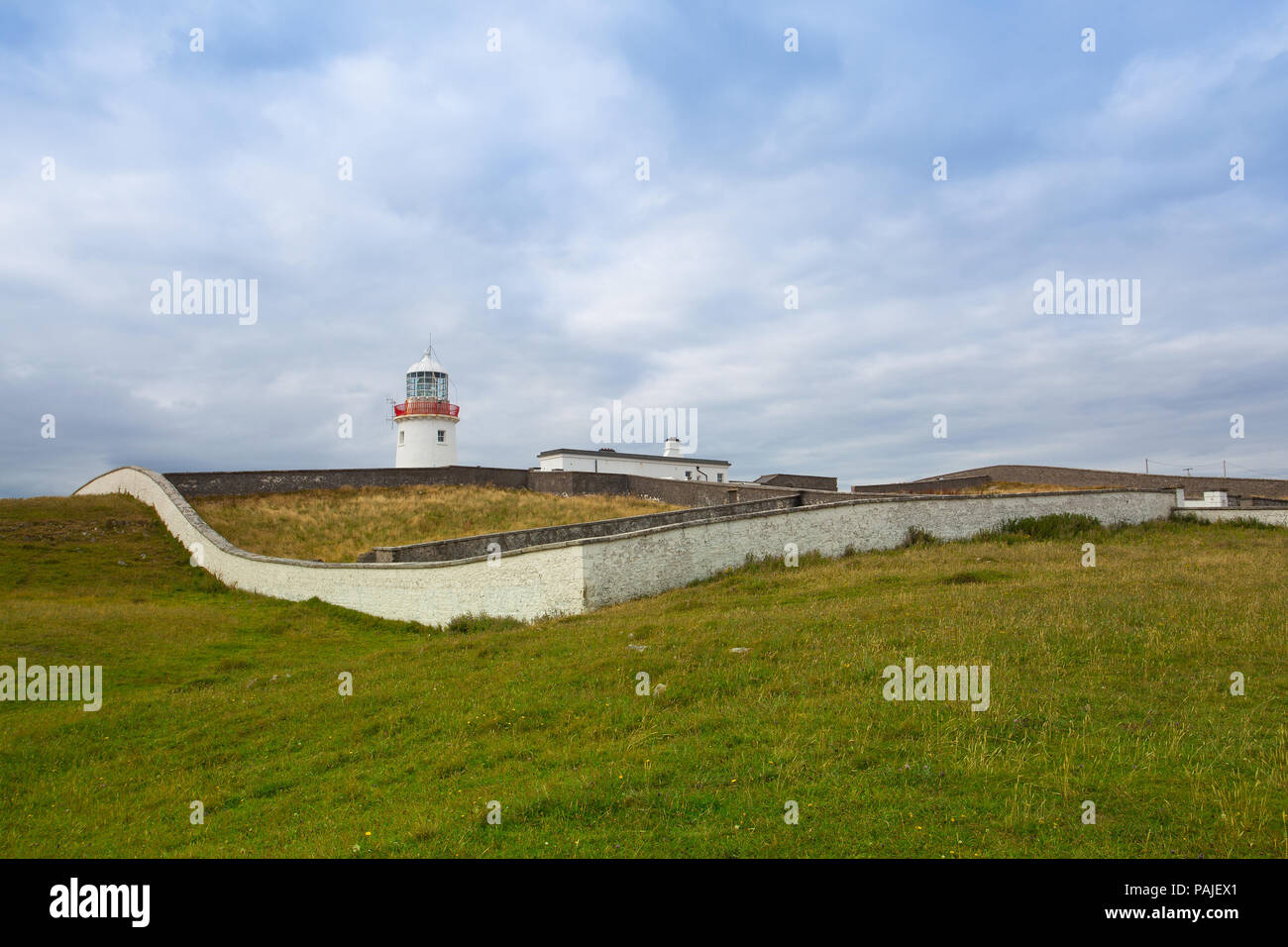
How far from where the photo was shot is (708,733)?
24.7ft

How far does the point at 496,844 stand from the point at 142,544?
2982 centimetres

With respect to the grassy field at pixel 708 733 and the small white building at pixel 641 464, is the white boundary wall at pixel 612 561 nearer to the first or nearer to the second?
the grassy field at pixel 708 733

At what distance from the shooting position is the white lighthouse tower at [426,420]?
156 ft

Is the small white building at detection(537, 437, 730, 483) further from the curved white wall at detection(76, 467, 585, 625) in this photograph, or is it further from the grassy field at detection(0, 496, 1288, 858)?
the grassy field at detection(0, 496, 1288, 858)

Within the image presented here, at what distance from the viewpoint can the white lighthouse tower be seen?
47.6 meters

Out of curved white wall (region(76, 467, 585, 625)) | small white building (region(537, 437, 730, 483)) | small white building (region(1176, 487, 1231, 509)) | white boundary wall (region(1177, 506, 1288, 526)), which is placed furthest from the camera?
small white building (region(537, 437, 730, 483))

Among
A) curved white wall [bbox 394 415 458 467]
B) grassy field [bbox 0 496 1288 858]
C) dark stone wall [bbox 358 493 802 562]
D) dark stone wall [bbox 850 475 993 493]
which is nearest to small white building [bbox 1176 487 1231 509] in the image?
dark stone wall [bbox 850 475 993 493]

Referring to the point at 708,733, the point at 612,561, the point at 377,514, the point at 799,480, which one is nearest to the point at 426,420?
the point at 377,514

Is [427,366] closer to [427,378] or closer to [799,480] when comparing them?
[427,378]

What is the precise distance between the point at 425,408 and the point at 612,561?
33316 mm

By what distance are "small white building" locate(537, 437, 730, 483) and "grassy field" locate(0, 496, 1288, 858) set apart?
3628cm
